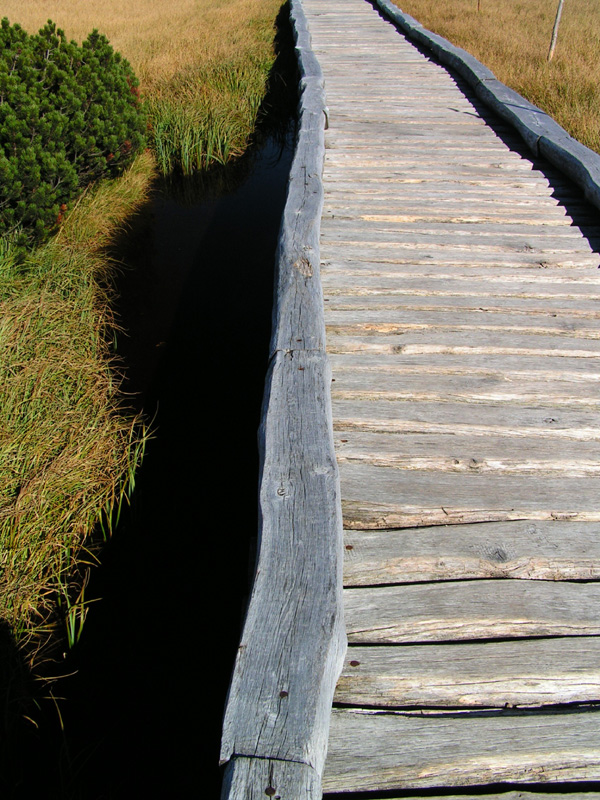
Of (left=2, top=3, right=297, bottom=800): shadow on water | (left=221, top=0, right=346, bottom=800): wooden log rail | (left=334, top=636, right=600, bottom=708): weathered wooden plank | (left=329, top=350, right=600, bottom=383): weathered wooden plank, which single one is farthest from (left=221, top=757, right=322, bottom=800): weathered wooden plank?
(left=329, top=350, right=600, bottom=383): weathered wooden plank

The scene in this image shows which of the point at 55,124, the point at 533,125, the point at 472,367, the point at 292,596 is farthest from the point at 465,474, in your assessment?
the point at 55,124

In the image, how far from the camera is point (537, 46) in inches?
389

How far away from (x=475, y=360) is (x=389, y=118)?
3.96m

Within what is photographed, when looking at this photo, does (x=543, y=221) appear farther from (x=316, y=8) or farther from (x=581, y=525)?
(x=316, y=8)

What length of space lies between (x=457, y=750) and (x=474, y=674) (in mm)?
220

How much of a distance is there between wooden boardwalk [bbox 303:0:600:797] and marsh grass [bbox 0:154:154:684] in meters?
1.34

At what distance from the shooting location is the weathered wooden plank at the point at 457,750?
1.55m

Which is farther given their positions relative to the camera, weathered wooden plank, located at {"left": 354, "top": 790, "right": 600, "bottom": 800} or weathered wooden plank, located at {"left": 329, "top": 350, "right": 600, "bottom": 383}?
weathered wooden plank, located at {"left": 329, "top": 350, "right": 600, "bottom": 383}

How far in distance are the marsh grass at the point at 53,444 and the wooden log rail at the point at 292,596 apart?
118 centimetres

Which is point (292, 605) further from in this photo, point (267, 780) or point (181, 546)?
point (181, 546)

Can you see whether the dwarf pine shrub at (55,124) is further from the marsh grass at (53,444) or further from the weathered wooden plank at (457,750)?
the weathered wooden plank at (457,750)

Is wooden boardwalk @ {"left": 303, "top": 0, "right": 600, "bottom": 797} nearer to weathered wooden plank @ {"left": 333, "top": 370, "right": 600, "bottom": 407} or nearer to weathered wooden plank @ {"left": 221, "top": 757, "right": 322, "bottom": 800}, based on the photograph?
weathered wooden plank @ {"left": 333, "top": 370, "right": 600, "bottom": 407}

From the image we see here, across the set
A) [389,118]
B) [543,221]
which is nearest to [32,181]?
[389,118]

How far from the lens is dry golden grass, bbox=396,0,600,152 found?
7.04 m
